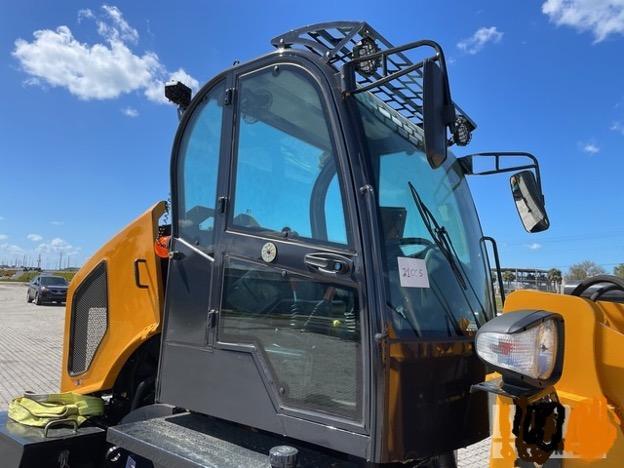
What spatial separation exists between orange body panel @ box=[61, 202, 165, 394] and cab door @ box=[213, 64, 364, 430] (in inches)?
31.3

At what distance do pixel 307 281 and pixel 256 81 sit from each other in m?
0.99

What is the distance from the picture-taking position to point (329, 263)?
202 centimetres

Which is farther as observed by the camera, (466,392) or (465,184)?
(465,184)

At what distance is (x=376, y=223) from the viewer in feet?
6.53

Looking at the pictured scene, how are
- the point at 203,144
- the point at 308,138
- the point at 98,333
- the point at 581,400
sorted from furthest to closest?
the point at 98,333 → the point at 203,144 → the point at 308,138 → the point at 581,400

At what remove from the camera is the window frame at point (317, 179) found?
203 centimetres

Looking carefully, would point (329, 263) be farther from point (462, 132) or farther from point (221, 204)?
point (462, 132)

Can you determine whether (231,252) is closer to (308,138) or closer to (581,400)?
(308,138)

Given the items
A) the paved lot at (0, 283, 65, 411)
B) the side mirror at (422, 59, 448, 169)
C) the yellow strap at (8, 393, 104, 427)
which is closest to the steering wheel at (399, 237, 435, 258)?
the side mirror at (422, 59, 448, 169)

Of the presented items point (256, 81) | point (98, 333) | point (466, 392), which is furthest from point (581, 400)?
point (98, 333)

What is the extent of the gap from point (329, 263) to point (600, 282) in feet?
4.48

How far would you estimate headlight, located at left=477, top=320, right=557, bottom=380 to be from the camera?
1.55 meters

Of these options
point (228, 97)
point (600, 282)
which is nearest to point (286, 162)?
point (228, 97)

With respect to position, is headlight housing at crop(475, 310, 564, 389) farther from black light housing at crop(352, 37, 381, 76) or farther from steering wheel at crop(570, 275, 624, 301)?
black light housing at crop(352, 37, 381, 76)
